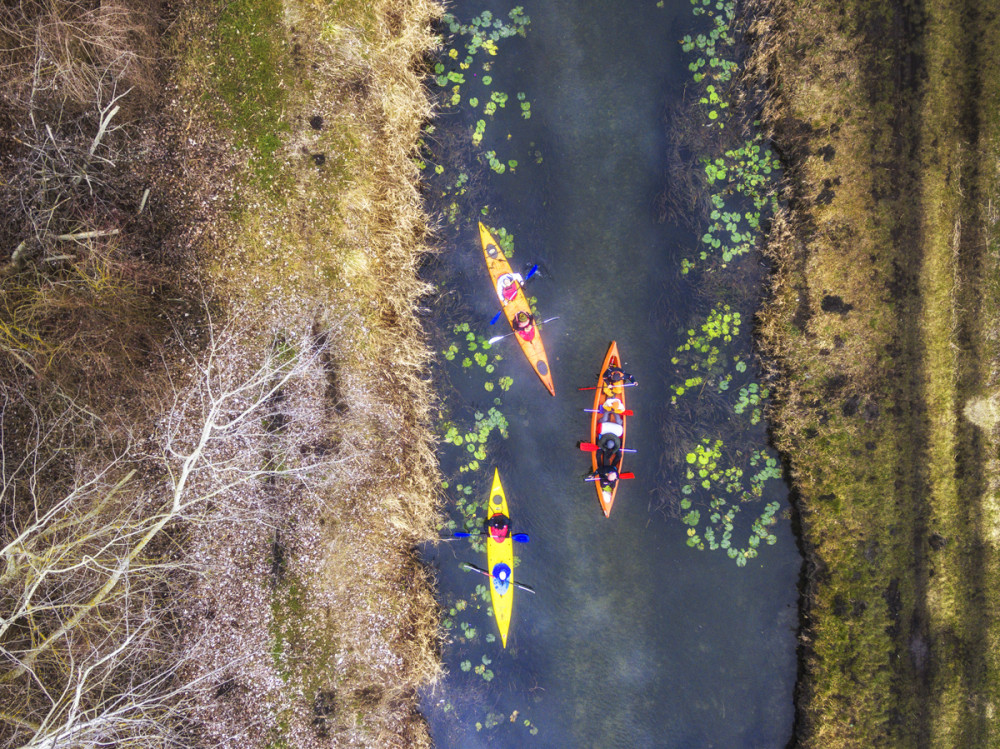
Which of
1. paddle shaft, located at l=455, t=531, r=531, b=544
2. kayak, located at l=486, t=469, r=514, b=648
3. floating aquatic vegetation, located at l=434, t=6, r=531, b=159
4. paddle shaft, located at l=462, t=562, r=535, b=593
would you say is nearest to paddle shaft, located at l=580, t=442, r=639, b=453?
kayak, located at l=486, t=469, r=514, b=648

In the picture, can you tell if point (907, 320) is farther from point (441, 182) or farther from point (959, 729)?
point (441, 182)

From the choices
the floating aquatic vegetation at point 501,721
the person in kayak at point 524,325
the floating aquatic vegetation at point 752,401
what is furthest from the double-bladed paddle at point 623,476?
the floating aquatic vegetation at point 501,721

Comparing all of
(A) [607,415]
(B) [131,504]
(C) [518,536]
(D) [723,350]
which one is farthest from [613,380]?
(B) [131,504]

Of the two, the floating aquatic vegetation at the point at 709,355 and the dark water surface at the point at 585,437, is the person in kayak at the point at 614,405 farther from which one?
the floating aquatic vegetation at the point at 709,355

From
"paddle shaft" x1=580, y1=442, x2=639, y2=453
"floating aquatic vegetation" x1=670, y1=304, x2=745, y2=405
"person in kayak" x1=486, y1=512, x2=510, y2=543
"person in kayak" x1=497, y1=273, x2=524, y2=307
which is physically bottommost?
"person in kayak" x1=486, y1=512, x2=510, y2=543

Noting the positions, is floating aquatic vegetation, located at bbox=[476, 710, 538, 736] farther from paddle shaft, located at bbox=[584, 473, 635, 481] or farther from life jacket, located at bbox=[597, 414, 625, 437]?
life jacket, located at bbox=[597, 414, 625, 437]

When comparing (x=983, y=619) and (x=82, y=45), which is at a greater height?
(x=82, y=45)

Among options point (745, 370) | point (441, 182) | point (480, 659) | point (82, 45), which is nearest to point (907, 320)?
point (745, 370)
